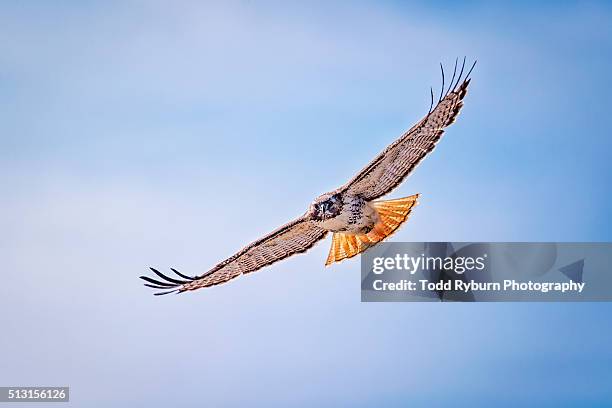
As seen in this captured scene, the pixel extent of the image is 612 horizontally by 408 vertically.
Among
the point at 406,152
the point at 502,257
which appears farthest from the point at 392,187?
the point at 502,257

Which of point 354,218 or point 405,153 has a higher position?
point 405,153

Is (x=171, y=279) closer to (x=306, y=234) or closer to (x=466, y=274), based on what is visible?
(x=306, y=234)

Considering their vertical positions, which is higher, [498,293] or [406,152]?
[406,152]

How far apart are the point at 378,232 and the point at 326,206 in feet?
2.86

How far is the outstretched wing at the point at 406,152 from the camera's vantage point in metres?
18.6

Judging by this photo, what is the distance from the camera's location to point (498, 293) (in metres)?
20.2

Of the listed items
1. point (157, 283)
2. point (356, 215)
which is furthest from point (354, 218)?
point (157, 283)

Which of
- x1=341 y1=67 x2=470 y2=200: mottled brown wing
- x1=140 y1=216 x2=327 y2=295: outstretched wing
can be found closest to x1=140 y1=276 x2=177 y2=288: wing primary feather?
x1=140 y1=216 x2=327 y2=295: outstretched wing

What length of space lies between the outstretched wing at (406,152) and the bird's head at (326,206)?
21 centimetres

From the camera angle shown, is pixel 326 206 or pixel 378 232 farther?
pixel 378 232

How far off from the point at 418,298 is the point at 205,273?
3036mm

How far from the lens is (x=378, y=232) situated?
1977cm

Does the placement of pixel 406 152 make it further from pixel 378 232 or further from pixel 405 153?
pixel 378 232

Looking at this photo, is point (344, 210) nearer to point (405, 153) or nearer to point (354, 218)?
point (354, 218)
